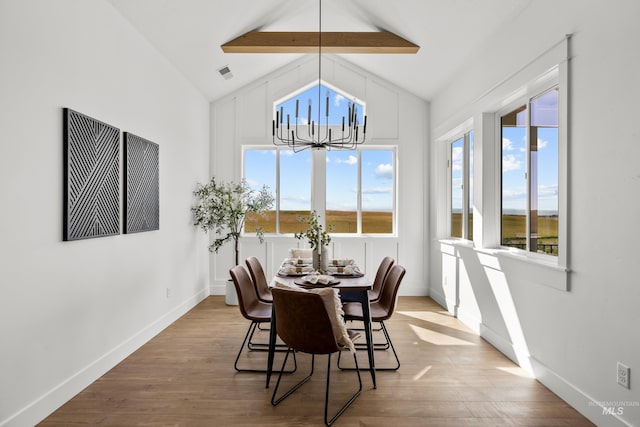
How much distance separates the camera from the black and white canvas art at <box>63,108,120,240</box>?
8.77ft

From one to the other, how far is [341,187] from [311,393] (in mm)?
3761

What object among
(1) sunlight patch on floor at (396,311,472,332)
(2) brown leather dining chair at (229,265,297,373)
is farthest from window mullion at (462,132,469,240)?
(2) brown leather dining chair at (229,265,297,373)

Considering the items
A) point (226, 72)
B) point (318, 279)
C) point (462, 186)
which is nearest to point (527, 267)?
point (318, 279)

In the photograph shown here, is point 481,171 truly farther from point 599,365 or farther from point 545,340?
point 599,365

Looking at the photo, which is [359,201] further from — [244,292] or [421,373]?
[421,373]

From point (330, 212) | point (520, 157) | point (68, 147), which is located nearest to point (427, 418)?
point (520, 157)

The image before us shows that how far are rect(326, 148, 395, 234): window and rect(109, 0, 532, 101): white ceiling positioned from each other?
4.13 feet

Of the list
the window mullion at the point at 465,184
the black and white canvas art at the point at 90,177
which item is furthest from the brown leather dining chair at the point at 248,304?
the window mullion at the point at 465,184

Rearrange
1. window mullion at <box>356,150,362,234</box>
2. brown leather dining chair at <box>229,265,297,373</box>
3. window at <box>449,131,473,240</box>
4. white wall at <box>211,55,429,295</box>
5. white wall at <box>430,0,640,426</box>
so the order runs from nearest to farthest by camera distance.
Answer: white wall at <box>430,0,640,426</box> → brown leather dining chair at <box>229,265,297,373</box> → window at <box>449,131,473,240</box> → white wall at <box>211,55,429,295</box> → window mullion at <box>356,150,362,234</box>

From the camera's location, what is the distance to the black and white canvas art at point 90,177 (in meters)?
2.67

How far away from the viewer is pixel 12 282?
223 centimetres

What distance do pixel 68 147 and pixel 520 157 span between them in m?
3.68

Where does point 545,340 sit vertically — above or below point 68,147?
below

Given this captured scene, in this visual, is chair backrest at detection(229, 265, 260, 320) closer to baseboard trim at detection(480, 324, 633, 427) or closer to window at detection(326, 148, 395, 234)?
baseboard trim at detection(480, 324, 633, 427)
